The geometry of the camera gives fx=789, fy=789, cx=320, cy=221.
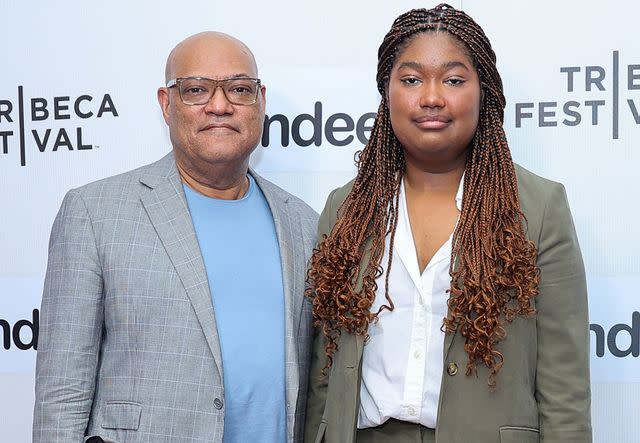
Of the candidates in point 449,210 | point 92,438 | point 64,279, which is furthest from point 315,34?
point 92,438

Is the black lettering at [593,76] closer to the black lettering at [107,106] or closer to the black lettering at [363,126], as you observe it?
the black lettering at [363,126]

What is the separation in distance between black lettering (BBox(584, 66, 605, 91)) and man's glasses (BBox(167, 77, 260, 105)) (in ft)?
3.53

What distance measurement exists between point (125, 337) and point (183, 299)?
0.17 m

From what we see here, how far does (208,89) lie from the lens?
6.80ft

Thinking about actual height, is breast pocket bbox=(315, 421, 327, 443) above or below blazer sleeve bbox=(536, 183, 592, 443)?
below

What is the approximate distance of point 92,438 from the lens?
1.91 meters

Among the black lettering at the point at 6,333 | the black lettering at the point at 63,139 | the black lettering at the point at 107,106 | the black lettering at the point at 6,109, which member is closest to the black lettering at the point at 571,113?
the black lettering at the point at 107,106

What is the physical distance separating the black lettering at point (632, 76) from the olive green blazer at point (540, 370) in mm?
745

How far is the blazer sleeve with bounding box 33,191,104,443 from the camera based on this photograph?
Result: 1.91m

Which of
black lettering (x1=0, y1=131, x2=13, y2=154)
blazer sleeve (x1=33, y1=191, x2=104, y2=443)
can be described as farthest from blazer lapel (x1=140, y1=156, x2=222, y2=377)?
black lettering (x1=0, y1=131, x2=13, y2=154)

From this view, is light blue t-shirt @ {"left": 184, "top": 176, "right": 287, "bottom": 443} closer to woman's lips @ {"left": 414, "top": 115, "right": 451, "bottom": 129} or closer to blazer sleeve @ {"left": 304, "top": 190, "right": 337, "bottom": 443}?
blazer sleeve @ {"left": 304, "top": 190, "right": 337, "bottom": 443}

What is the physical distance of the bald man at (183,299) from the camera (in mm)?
1914

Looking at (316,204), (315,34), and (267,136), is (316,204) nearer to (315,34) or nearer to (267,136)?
(267,136)

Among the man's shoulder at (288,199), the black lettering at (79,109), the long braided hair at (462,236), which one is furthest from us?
the black lettering at (79,109)
